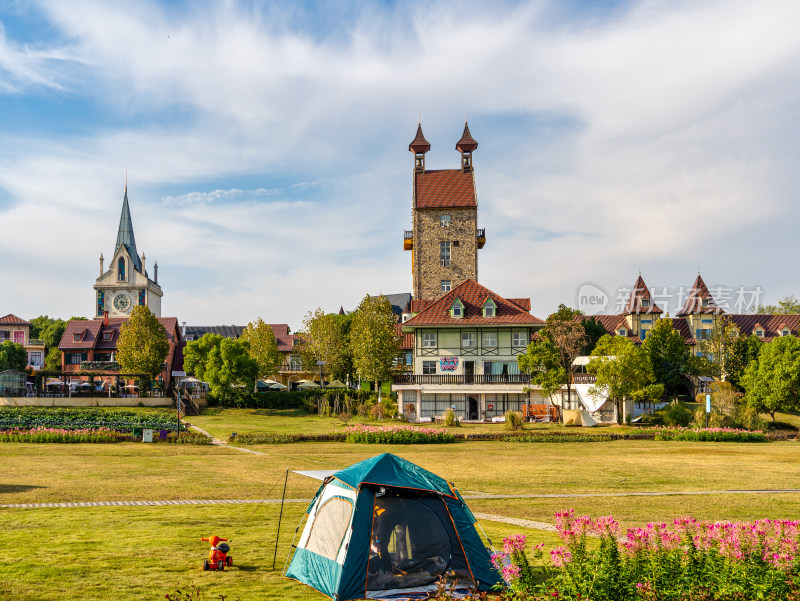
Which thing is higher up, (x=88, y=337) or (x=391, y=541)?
(x=88, y=337)

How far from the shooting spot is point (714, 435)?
35.3 meters

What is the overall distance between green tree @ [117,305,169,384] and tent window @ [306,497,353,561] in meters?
49.0

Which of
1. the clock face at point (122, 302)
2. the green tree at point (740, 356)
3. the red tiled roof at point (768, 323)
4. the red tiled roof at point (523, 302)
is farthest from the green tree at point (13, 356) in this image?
the red tiled roof at point (768, 323)

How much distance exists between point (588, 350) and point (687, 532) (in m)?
64.9

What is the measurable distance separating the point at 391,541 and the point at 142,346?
51.5 m

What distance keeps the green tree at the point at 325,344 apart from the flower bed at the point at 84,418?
1955 cm

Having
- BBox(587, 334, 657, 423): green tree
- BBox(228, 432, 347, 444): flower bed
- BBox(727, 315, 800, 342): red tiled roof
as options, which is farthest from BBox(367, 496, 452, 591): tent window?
BBox(727, 315, 800, 342): red tiled roof

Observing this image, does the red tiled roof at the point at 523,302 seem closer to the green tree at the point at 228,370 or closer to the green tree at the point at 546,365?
the green tree at the point at 546,365

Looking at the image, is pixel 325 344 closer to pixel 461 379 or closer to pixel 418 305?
pixel 418 305

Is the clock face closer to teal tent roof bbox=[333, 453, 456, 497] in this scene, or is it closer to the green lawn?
the green lawn

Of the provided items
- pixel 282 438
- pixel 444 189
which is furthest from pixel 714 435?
pixel 444 189

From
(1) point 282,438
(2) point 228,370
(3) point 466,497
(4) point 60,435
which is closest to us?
(3) point 466,497

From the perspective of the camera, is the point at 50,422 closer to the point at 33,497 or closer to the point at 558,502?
the point at 33,497

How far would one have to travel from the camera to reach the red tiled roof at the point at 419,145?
6650 centimetres
